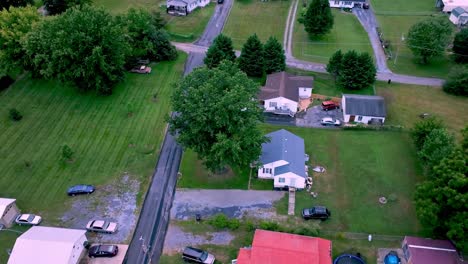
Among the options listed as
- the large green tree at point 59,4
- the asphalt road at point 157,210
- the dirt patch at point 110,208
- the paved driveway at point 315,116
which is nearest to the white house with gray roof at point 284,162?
the paved driveway at point 315,116

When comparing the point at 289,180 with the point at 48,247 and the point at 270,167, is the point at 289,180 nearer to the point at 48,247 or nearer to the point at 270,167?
the point at 270,167

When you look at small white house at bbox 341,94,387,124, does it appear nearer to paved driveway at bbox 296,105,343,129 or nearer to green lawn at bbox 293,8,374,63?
paved driveway at bbox 296,105,343,129

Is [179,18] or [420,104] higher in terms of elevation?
[179,18]

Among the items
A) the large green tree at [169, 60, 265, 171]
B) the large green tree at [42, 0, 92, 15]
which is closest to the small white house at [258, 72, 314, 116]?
the large green tree at [169, 60, 265, 171]

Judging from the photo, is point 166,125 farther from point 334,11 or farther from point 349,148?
point 334,11

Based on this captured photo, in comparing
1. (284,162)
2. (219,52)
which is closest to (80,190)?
(284,162)

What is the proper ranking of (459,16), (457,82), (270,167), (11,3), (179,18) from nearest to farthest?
(270,167), (457,82), (11,3), (459,16), (179,18)
